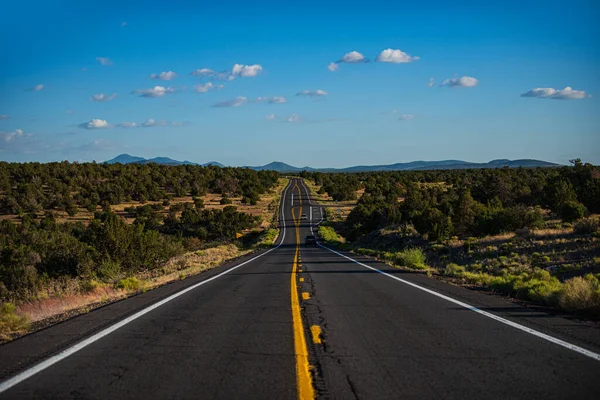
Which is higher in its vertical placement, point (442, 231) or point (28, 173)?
point (28, 173)

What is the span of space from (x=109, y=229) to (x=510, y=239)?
26.2 m

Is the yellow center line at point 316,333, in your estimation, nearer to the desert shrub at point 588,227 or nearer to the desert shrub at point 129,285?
the desert shrub at point 129,285

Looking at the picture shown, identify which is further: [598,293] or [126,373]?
[598,293]

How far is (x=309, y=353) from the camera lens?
6.07 m

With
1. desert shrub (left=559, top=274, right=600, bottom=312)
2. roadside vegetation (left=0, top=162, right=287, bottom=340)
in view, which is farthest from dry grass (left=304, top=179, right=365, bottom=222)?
desert shrub (left=559, top=274, right=600, bottom=312)

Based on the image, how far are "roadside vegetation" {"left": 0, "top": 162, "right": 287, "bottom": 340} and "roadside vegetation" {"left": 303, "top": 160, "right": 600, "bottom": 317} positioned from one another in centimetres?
973

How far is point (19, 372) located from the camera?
5234 millimetres

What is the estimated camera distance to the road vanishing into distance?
4719 mm

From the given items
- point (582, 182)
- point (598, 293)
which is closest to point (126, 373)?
point (598, 293)

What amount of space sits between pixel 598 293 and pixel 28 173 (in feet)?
356

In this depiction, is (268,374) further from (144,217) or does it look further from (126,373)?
(144,217)

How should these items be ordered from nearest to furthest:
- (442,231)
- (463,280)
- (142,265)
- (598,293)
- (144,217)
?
(598,293), (463,280), (142,265), (442,231), (144,217)

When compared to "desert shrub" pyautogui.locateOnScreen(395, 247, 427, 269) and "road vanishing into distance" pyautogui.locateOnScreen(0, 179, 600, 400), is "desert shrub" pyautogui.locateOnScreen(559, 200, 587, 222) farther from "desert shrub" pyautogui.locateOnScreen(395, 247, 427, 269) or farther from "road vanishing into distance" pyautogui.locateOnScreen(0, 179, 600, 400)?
"road vanishing into distance" pyautogui.locateOnScreen(0, 179, 600, 400)

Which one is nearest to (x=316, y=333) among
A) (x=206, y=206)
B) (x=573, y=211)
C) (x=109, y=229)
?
(x=109, y=229)
